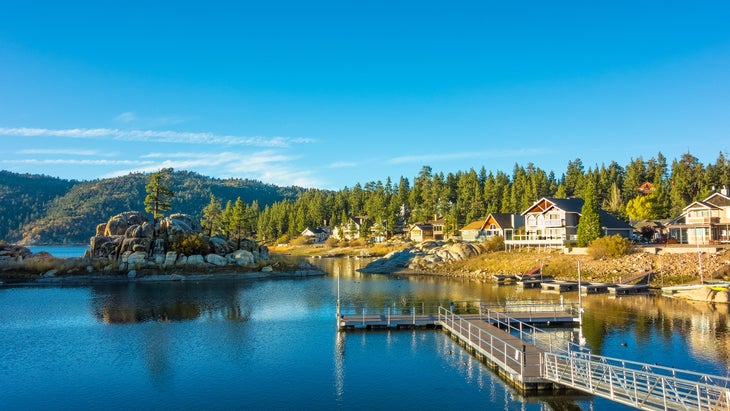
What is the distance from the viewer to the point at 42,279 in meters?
73.6

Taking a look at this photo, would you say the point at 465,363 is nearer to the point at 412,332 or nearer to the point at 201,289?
the point at 412,332

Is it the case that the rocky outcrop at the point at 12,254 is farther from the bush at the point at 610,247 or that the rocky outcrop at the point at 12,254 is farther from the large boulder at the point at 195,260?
the bush at the point at 610,247

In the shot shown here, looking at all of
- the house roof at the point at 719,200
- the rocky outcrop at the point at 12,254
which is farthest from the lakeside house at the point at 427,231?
the rocky outcrop at the point at 12,254

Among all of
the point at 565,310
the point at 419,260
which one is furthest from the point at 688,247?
the point at 419,260

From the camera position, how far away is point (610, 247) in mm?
67750

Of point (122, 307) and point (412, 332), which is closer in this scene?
point (412, 332)

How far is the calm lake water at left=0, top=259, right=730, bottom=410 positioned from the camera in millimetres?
24328

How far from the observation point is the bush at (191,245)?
80.4 meters

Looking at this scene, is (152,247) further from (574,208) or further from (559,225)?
(574,208)

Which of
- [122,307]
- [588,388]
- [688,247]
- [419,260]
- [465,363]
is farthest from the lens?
[419,260]

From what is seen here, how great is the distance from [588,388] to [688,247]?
2103 inches

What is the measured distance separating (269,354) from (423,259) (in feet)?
212

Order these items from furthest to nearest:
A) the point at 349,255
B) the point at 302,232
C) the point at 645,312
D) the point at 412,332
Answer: the point at 302,232, the point at 349,255, the point at 645,312, the point at 412,332

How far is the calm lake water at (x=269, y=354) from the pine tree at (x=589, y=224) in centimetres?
2056
